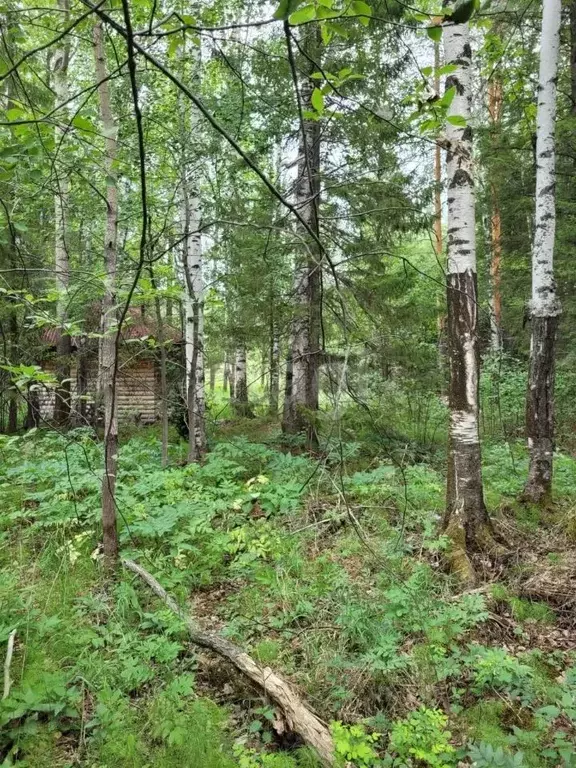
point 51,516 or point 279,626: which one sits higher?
point 51,516

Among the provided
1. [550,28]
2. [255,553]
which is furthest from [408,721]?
[550,28]

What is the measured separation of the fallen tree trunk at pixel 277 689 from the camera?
2488mm

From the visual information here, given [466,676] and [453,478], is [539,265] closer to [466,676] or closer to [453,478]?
[453,478]

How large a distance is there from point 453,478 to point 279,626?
2.01 metres

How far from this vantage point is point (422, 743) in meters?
2.41

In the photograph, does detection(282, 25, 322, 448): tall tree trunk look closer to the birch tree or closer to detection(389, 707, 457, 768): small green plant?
the birch tree

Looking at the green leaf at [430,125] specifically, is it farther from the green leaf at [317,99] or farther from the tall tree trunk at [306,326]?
the tall tree trunk at [306,326]

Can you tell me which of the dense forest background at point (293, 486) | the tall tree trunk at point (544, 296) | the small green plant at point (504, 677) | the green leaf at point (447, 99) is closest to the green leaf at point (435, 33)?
the dense forest background at point (293, 486)

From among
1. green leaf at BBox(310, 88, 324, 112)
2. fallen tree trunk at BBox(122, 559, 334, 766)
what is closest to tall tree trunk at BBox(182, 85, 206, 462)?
fallen tree trunk at BBox(122, 559, 334, 766)

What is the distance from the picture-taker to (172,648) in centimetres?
309

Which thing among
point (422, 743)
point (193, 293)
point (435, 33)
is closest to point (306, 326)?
point (193, 293)

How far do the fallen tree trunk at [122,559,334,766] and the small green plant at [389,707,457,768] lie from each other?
1.16 ft

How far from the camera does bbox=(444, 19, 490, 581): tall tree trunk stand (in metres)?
4.04

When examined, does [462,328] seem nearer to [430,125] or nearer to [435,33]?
[430,125]
